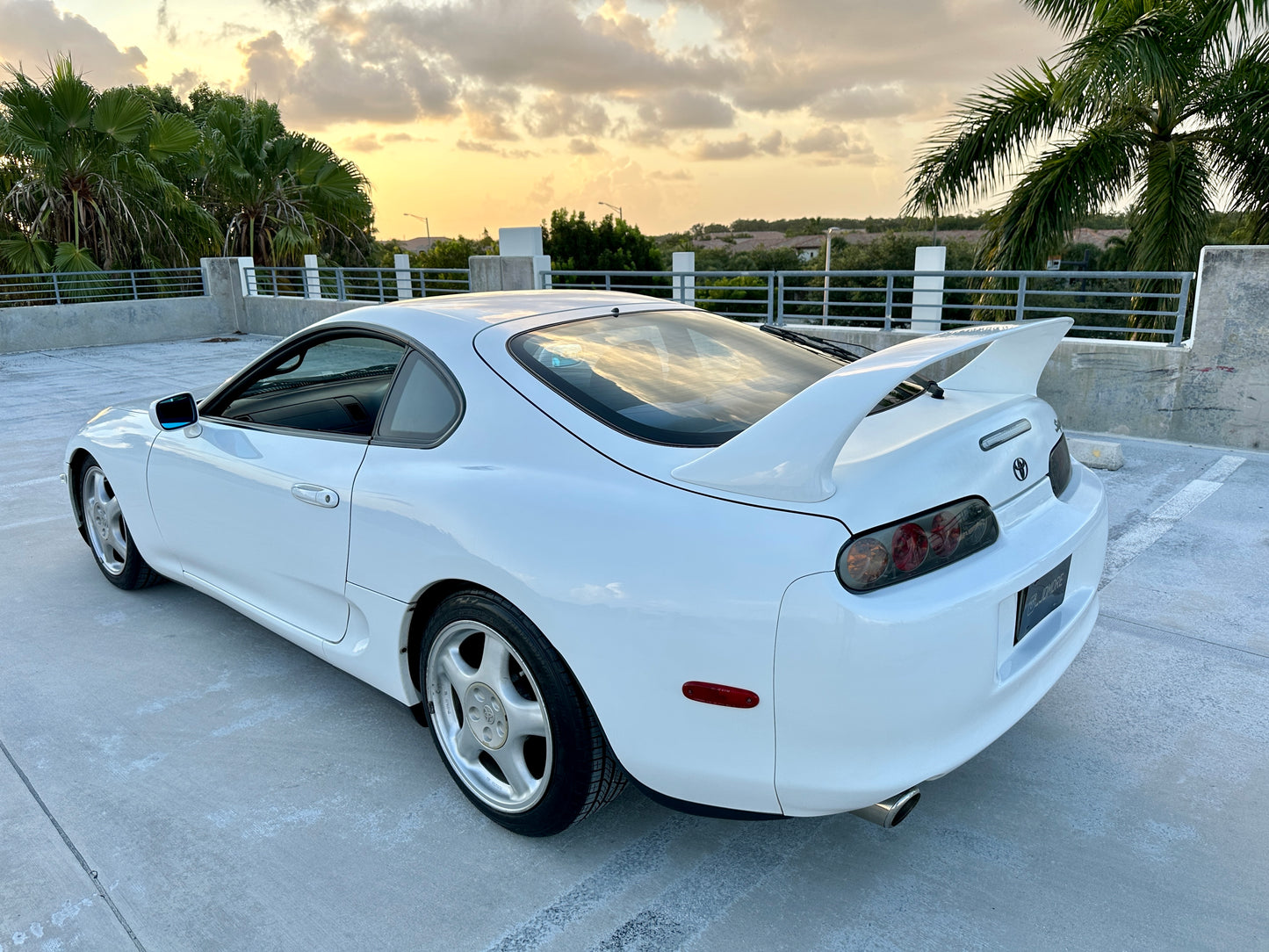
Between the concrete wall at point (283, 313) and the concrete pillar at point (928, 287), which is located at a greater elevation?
the concrete pillar at point (928, 287)

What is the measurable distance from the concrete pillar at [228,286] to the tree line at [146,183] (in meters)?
1.23

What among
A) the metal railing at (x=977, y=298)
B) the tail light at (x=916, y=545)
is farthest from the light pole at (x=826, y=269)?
the tail light at (x=916, y=545)

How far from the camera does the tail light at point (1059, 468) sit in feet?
8.92

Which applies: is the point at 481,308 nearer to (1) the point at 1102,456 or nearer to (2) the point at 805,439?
(2) the point at 805,439

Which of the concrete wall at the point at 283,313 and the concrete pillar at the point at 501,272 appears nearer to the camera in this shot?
the concrete pillar at the point at 501,272

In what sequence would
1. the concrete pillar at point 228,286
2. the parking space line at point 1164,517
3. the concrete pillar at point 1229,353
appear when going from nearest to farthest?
the parking space line at point 1164,517
the concrete pillar at point 1229,353
the concrete pillar at point 228,286

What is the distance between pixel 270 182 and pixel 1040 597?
23090mm

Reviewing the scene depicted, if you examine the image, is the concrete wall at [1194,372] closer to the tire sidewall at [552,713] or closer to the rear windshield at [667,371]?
the rear windshield at [667,371]

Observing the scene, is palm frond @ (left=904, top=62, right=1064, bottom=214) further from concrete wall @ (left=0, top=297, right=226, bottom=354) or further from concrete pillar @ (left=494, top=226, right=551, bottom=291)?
concrete wall @ (left=0, top=297, right=226, bottom=354)

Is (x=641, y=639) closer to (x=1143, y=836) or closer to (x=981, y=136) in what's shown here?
(x=1143, y=836)

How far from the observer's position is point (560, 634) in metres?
2.26

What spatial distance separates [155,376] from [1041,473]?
513 inches

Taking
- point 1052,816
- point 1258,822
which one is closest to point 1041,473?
point 1052,816

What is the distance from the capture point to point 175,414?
3.55 meters
